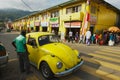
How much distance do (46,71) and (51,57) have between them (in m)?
0.62

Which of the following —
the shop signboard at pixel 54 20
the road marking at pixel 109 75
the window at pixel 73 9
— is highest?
the window at pixel 73 9

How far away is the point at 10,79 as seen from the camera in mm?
5273

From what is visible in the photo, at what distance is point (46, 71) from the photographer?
5.29m

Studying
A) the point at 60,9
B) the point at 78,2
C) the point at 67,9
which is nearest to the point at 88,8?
the point at 78,2

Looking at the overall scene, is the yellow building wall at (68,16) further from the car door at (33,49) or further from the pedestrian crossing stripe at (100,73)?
the car door at (33,49)

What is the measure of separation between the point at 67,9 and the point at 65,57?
19.2m

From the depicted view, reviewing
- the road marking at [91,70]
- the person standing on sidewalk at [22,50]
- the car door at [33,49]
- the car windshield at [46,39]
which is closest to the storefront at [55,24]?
the car windshield at [46,39]

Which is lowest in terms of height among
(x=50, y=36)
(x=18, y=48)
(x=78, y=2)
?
(x=18, y=48)

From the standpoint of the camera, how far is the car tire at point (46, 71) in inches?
201

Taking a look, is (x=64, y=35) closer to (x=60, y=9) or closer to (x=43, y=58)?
(x=60, y=9)

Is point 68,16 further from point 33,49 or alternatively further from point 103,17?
point 33,49

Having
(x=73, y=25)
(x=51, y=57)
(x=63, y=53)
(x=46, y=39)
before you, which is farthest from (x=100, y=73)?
(x=73, y=25)

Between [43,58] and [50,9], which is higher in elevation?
[50,9]

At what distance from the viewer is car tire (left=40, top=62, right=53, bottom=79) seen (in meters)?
5.09
